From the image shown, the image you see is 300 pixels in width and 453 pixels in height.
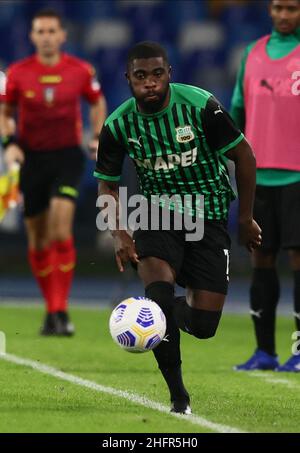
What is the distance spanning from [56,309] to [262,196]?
283cm

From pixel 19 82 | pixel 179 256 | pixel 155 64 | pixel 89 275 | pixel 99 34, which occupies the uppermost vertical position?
pixel 155 64

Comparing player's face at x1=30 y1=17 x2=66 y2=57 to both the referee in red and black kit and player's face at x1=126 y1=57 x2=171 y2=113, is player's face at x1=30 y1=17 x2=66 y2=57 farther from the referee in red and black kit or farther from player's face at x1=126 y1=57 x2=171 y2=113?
player's face at x1=126 y1=57 x2=171 y2=113

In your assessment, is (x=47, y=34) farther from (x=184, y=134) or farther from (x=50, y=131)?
(x=184, y=134)

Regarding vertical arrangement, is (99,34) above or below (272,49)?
below

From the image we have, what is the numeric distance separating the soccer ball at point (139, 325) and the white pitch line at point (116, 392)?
38cm

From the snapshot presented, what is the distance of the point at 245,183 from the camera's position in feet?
19.5

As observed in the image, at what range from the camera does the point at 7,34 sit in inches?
679

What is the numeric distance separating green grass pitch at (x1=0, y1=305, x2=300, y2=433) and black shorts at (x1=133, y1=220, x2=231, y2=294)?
60 centimetres

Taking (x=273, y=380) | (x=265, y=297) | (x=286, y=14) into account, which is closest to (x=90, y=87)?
(x=286, y=14)

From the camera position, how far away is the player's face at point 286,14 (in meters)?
7.71

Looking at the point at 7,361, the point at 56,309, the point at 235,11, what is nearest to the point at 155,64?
the point at 7,361

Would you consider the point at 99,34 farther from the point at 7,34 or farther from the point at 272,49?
the point at 272,49

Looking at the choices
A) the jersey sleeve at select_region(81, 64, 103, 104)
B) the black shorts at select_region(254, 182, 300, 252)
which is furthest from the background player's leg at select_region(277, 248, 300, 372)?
the jersey sleeve at select_region(81, 64, 103, 104)

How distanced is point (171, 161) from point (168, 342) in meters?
0.88
